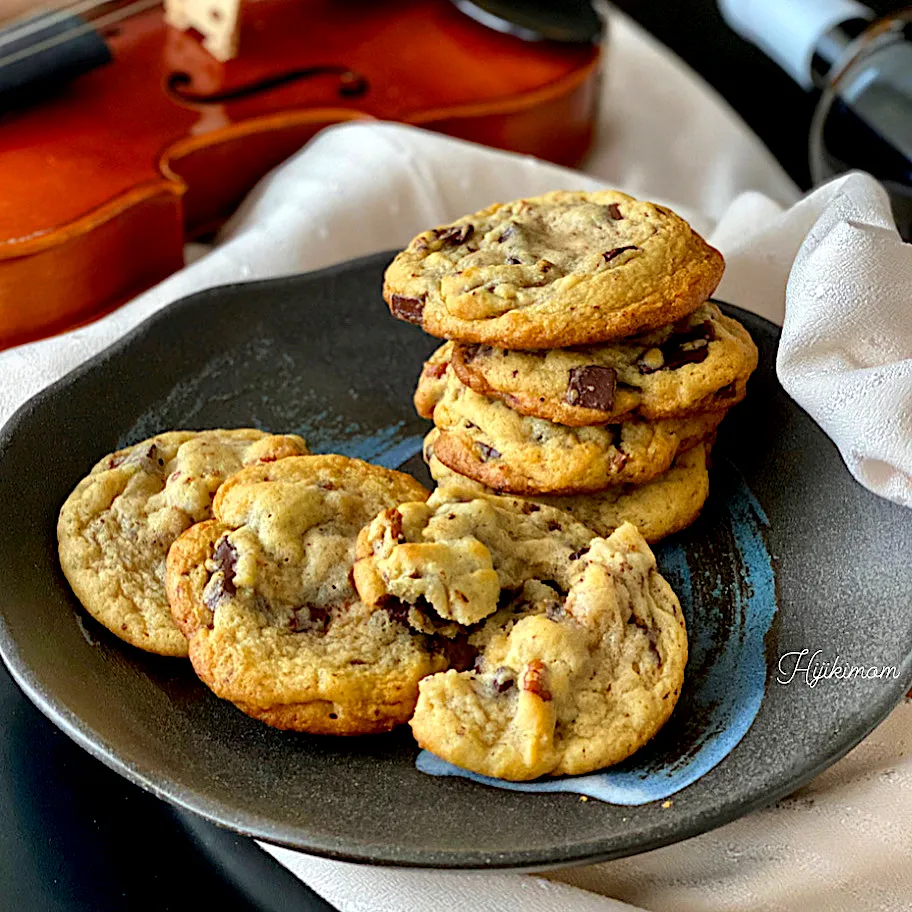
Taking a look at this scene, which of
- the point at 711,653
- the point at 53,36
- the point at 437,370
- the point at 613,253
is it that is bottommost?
the point at 711,653

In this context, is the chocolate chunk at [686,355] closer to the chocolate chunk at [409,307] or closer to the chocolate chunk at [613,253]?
the chocolate chunk at [613,253]

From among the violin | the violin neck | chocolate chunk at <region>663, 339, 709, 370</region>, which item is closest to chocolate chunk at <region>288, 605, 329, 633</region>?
chocolate chunk at <region>663, 339, 709, 370</region>

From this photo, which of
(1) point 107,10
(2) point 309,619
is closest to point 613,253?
(2) point 309,619

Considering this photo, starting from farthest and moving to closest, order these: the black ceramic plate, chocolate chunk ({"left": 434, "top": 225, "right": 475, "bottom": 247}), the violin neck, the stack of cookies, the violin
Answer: the violin neck → the violin → chocolate chunk ({"left": 434, "top": 225, "right": 475, "bottom": 247}) → the stack of cookies → the black ceramic plate

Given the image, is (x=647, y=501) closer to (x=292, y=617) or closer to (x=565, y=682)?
(x=565, y=682)

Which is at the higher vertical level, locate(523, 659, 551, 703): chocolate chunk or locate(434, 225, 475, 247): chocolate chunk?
locate(434, 225, 475, 247): chocolate chunk

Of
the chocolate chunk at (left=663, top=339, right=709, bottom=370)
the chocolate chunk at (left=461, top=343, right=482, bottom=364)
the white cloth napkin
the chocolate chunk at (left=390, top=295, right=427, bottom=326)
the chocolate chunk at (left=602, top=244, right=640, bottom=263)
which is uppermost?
the chocolate chunk at (left=602, top=244, right=640, bottom=263)

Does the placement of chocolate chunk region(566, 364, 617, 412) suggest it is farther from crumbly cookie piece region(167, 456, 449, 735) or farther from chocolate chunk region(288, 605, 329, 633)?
chocolate chunk region(288, 605, 329, 633)
